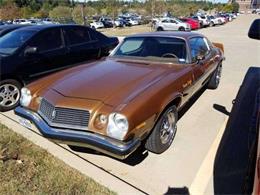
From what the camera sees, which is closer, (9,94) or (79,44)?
(9,94)

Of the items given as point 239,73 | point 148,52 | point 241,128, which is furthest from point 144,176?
point 239,73

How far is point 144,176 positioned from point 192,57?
7.33ft

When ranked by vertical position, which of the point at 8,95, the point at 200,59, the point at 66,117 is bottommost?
the point at 8,95

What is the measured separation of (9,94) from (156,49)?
3045 mm

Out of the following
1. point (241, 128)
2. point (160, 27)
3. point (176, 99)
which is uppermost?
point (176, 99)

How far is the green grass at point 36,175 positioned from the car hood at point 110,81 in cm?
92

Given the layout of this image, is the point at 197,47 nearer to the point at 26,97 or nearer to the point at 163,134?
the point at 163,134

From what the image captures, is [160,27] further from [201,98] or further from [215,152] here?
[215,152]

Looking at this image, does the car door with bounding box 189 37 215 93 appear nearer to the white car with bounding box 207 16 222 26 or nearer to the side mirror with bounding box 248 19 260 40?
the side mirror with bounding box 248 19 260 40

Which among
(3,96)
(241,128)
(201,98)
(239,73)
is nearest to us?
→ (241,128)

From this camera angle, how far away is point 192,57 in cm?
473

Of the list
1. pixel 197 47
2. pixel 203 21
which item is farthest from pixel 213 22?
pixel 197 47

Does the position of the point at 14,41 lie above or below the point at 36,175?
above

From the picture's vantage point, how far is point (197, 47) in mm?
5305
